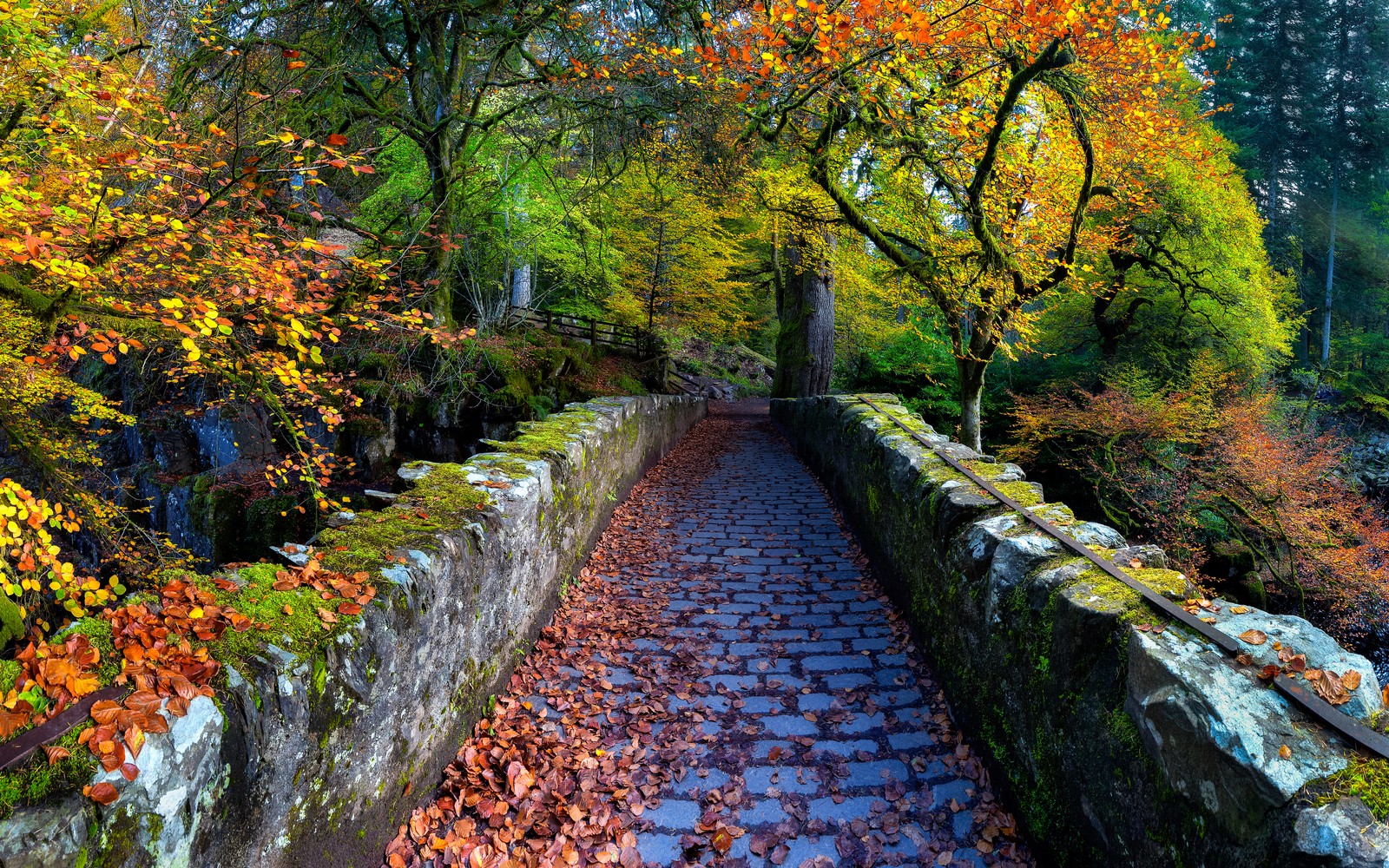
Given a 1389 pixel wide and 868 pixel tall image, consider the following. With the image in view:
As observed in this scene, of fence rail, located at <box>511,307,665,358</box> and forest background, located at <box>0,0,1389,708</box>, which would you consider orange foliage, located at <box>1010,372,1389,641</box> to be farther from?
fence rail, located at <box>511,307,665,358</box>

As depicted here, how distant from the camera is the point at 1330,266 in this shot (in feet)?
79.2

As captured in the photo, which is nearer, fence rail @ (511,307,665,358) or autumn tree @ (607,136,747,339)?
autumn tree @ (607,136,747,339)

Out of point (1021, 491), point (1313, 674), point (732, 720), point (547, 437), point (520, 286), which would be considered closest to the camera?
point (1313, 674)

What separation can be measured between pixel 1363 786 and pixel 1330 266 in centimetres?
3194

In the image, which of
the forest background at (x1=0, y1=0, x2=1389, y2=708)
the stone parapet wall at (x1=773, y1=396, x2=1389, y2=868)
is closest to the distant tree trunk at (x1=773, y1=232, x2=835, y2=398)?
the forest background at (x1=0, y1=0, x2=1389, y2=708)

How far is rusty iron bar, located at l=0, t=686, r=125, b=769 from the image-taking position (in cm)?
154

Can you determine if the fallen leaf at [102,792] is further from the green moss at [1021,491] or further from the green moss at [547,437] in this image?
the green moss at [1021,491]

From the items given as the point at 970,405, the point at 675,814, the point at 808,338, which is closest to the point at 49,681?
the point at 675,814

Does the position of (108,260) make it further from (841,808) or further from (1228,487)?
(1228,487)

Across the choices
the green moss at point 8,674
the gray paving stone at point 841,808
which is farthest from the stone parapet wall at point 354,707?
the gray paving stone at point 841,808

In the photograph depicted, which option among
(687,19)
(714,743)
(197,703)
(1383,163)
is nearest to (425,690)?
(197,703)

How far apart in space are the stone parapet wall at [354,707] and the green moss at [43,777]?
0.02m

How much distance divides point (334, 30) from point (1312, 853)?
9.57 metres

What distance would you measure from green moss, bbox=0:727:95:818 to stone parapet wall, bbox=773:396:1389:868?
2.99m
